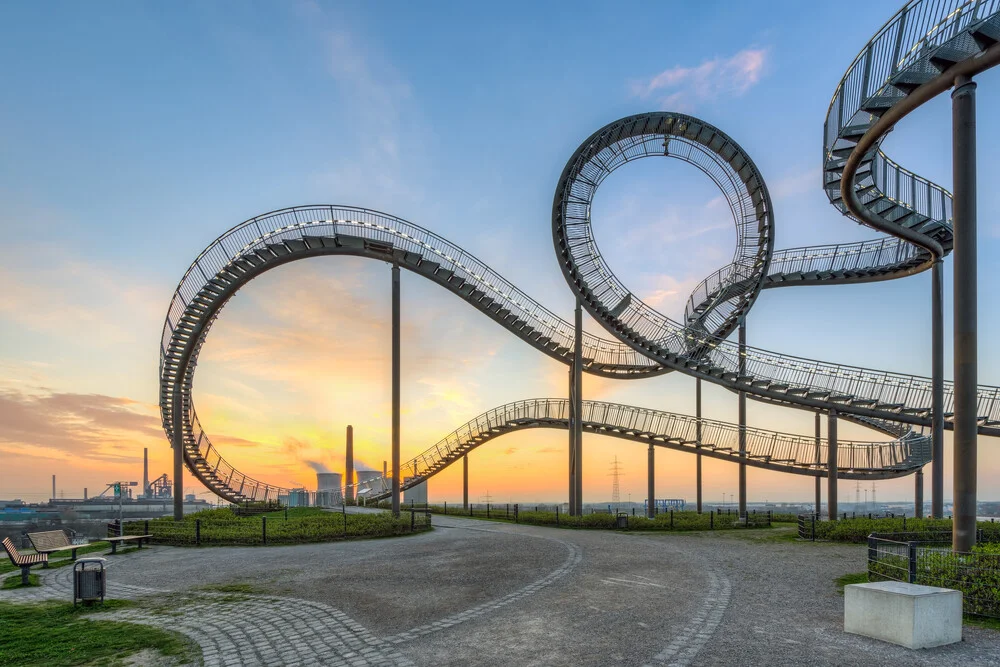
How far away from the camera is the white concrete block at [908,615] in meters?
9.35

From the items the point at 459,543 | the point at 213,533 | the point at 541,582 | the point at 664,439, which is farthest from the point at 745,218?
the point at 213,533

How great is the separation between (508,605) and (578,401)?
68.7ft

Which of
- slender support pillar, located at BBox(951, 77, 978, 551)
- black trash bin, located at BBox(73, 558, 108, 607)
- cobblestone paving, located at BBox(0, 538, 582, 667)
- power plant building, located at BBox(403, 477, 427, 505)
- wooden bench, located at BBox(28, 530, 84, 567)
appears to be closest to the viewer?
cobblestone paving, located at BBox(0, 538, 582, 667)

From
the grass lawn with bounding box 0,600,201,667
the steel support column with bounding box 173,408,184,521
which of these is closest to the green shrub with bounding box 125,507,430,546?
the steel support column with bounding box 173,408,184,521

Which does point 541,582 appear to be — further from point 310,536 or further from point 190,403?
point 190,403

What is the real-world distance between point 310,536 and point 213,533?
347 centimetres

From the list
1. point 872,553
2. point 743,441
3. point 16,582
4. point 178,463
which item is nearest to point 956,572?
point 872,553

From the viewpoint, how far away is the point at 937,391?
83.3 feet

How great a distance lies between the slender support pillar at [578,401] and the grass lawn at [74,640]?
2268 cm

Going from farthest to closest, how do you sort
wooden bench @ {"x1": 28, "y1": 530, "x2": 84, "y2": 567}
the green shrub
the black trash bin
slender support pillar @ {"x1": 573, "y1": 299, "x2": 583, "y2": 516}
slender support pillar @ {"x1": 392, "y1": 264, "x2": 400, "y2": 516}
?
1. slender support pillar @ {"x1": 573, "y1": 299, "x2": 583, "y2": 516}
2. slender support pillar @ {"x1": 392, "y1": 264, "x2": 400, "y2": 516}
3. the green shrub
4. wooden bench @ {"x1": 28, "y1": 530, "x2": 84, "y2": 567}
5. the black trash bin

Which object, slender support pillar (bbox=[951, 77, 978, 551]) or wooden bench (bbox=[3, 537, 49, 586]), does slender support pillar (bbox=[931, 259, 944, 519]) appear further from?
wooden bench (bbox=[3, 537, 49, 586])

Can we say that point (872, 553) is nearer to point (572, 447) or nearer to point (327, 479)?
point (572, 447)

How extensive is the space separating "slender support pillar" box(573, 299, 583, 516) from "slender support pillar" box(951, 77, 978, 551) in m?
19.4

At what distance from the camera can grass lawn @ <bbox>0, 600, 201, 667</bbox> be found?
970 centimetres
